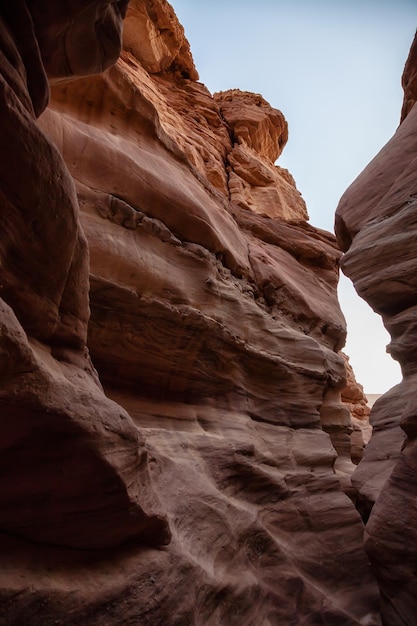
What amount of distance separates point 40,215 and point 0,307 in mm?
937

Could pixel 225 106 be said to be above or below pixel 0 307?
above

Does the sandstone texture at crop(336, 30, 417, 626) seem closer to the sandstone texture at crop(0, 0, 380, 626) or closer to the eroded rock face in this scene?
the sandstone texture at crop(0, 0, 380, 626)

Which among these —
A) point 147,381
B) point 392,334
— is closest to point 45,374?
point 147,381

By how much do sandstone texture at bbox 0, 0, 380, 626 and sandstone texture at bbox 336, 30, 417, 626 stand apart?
1294 millimetres

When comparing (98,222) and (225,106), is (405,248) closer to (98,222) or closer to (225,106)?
(98,222)

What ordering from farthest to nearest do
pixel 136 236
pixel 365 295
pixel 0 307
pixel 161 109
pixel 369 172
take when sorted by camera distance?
pixel 161 109 → pixel 369 172 → pixel 365 295 → pixel 136 236 → pixel 0 307

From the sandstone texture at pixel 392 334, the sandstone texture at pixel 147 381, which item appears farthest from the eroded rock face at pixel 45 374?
the sandstone texture at pixel 392 334

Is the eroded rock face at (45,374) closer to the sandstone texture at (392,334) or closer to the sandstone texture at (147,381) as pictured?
the sandstone texture at (147,381)

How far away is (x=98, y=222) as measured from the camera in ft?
21.2

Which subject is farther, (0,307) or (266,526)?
(266,526)

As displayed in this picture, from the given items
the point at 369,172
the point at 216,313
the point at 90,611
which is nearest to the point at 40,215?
the point at 90,611

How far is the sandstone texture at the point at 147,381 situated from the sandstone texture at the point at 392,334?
50.9 inches

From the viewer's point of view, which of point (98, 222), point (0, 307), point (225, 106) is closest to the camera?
point (0, 307)

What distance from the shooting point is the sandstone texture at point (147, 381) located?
315cm
